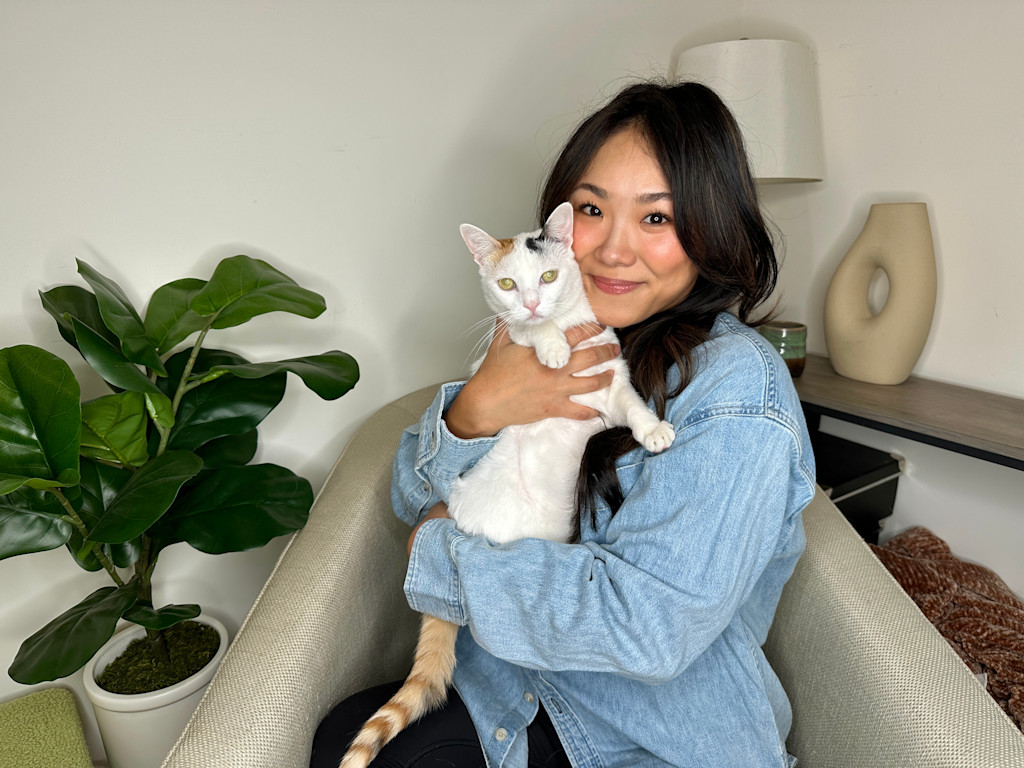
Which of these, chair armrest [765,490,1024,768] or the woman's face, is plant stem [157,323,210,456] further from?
chair armrest [765,490,1024,768]

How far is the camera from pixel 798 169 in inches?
68.4

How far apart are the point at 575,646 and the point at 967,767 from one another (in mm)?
465

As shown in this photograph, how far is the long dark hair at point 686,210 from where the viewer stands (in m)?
1.00

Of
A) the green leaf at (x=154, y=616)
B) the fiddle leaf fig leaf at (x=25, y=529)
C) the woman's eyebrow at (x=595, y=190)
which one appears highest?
the woman's eyebrow at (x=595, y=190)

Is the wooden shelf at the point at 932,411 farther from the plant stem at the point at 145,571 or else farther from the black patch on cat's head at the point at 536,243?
the plant stem at the point at 145,571

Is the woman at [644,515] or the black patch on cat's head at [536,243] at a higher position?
the black patch on cat's head at [536,243]

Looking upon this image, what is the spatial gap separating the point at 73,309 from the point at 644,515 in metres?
1.02

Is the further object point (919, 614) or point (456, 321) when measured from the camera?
point (456, 321)

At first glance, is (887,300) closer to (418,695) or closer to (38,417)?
(418,695)

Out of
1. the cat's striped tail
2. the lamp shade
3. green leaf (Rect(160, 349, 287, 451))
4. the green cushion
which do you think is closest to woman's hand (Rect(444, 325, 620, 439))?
the cat's striped tail

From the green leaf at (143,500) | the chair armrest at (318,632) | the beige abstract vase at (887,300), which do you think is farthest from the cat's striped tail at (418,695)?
the beige abstract vase at (887,300)

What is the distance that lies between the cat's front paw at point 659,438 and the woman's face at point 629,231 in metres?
0.26

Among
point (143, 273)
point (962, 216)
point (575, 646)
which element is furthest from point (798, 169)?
point (143, 273)

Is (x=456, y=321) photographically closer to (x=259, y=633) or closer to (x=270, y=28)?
(x=270, y=28)
